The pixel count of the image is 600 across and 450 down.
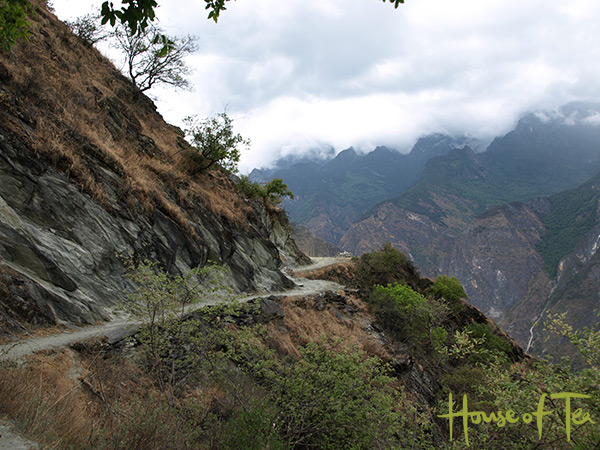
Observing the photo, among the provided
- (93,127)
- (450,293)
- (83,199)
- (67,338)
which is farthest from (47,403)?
(450,293)

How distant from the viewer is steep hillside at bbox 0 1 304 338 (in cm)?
764

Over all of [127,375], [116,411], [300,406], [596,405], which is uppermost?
[596,405]

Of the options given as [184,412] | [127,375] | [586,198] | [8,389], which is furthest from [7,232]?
[586,198]

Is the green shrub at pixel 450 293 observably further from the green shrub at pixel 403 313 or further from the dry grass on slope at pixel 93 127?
the dry grass on slope at pixel 93 127

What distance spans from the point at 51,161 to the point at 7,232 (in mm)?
3051

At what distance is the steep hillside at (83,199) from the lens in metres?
7.64

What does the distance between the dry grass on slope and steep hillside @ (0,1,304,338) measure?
5 centimetres

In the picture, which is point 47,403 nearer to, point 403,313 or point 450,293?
point 403,313

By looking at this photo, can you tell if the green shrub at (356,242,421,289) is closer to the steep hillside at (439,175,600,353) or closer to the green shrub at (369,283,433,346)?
the green shrub at (369,283,433,346)

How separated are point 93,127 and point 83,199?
5.16 m

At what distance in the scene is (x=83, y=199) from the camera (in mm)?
9719

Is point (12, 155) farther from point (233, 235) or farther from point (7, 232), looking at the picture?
point (233, 235)

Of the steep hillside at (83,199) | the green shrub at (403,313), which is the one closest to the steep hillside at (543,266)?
the green shrub at (403,313)

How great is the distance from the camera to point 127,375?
6832 millimetres
